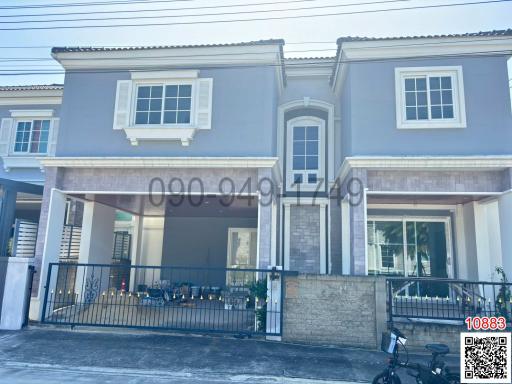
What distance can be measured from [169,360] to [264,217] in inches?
143

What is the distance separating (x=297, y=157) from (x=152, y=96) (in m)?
5.07

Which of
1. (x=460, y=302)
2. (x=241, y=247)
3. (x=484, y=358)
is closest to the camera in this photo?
(x=484, y=358)

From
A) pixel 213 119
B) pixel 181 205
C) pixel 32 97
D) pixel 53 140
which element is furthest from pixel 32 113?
pixel 213 119

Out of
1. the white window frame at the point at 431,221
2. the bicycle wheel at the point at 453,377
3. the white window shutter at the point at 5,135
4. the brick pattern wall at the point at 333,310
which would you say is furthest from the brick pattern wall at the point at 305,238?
the white window shutter at the point at 5,135

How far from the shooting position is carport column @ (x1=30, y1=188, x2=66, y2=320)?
8031mm

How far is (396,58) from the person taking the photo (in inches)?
339

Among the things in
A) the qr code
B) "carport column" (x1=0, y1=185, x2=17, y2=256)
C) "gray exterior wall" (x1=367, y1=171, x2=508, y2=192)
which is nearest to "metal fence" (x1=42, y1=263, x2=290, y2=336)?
"carport column" (x1=0, y1=185, x2=17, y2=256)

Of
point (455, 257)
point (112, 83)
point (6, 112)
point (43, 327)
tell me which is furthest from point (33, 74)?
point (455, 257)

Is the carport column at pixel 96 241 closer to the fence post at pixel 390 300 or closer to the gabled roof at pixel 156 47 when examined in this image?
the gabled roof at pixel 156 47

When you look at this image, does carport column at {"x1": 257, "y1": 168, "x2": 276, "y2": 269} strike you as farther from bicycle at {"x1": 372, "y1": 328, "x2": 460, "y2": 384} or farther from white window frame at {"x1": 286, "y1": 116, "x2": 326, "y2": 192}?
bicycle at {"x1": 372, "y1": 328, "x2": 460, "y2": 384}

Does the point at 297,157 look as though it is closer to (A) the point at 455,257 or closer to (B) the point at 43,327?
(A) the point at 455,257

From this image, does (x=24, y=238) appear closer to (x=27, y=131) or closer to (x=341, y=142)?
(x=27, y=131)

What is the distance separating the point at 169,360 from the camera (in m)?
6.00

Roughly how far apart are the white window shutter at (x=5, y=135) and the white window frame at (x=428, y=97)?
515 inches
